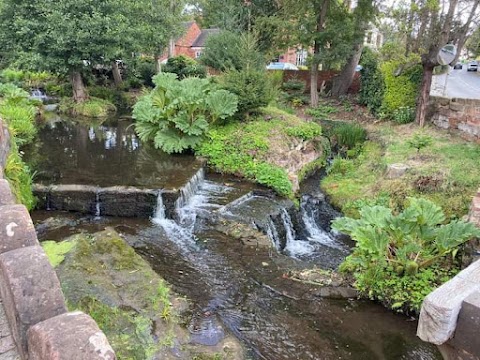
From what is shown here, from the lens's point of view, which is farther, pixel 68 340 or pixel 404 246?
pixel 404 246

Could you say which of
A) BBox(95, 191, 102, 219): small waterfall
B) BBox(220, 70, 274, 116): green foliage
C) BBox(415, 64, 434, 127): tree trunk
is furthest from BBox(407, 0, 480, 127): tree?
BBox(95, 191, 102, 219): small waterfall

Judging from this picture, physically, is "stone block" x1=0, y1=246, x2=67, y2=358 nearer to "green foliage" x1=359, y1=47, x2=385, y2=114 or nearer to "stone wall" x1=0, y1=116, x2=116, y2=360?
"stone wall" x1=0, y1=116, x2=116, y2=360

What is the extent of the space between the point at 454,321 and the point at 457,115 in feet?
34.9

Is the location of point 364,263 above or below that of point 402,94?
below

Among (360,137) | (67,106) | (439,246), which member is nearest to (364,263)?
(439,246)

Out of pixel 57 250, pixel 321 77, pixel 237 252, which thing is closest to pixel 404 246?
pixel 237 252

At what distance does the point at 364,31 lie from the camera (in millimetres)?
16594

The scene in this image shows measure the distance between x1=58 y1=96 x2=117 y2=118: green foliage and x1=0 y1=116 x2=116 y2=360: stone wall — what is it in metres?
17.2

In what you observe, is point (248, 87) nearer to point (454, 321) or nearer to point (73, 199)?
point (73, 199)

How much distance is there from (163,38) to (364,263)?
58.7 ft

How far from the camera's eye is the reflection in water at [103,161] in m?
9.22

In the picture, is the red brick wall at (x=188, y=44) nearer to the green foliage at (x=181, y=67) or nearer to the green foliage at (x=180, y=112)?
the green foliage at (x=181, y=67)

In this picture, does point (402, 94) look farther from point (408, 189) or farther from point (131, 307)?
point (131, 307)

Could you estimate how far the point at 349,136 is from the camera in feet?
44.0
